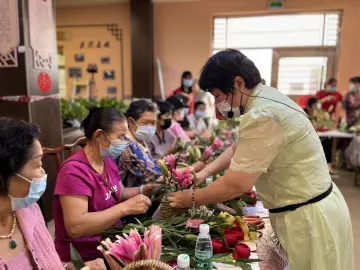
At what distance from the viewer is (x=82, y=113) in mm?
3543

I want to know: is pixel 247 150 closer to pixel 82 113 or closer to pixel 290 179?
pixel 290 179

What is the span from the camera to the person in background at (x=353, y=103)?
5.00 meters

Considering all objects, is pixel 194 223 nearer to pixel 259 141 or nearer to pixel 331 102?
pixel 259 141

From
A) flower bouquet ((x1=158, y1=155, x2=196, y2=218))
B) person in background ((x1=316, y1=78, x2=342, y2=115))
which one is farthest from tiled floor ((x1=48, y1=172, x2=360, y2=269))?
flower bouquet ((x1=158, y1=155, x2=196, y2=218))

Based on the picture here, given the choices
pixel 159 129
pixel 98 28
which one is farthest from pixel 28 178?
pixel 98 28

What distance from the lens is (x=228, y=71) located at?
1139mm

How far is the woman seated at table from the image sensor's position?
4.09ft

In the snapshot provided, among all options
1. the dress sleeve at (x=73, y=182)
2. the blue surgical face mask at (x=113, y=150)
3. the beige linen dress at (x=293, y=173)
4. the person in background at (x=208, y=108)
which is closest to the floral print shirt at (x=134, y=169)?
the blue surgical face mask at (x=113, y=150)

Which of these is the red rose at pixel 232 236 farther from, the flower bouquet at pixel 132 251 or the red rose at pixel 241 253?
the flower bouquet at pixel 132 251

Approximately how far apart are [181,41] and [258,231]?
5.54m

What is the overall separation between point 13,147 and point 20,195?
0.16m

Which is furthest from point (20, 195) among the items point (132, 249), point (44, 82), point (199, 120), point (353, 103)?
point (353, 103)

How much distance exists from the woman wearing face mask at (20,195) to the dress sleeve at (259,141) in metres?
0.63

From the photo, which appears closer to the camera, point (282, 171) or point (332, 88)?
point (282, 171)
